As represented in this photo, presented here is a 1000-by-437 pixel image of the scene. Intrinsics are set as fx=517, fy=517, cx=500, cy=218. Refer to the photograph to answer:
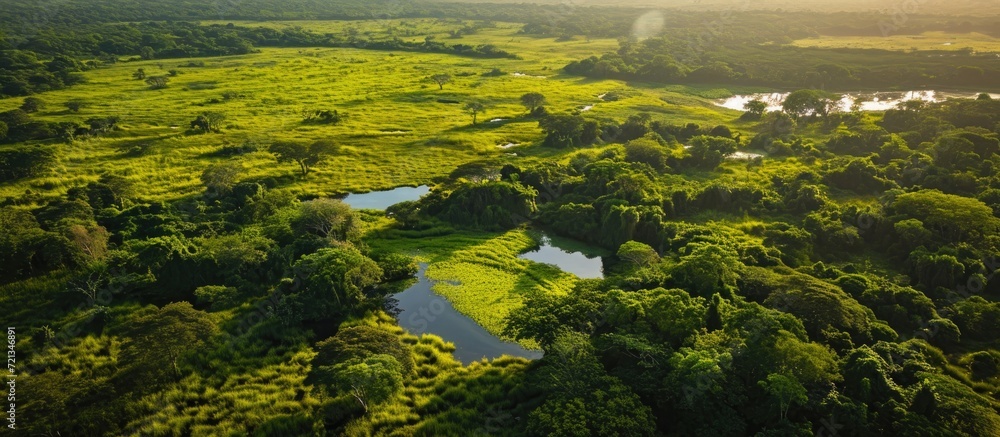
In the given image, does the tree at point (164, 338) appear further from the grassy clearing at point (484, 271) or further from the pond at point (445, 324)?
the grassy clearing at point (484, 271)

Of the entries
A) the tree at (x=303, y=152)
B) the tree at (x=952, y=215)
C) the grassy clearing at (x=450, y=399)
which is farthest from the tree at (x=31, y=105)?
the tree at (x=952, y=215)

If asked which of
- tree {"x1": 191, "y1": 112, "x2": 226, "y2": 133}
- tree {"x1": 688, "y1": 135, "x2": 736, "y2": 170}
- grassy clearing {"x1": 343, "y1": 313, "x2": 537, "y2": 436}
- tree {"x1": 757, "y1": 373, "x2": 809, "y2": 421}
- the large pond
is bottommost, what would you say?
grassy clearing {"x1": 343, "y1": 313, "x2": 537, "y2": 436}

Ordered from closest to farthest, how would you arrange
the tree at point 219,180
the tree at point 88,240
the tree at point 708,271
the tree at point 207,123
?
the tree at point 708,271, the tree at point 88,240, the tree at point 219,180, the tree at point 207,123

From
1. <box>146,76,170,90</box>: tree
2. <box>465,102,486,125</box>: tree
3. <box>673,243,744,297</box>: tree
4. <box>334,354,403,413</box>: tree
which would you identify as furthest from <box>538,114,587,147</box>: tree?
<box>146,76,170,90</box>: tree

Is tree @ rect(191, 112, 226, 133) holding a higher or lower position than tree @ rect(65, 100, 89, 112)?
lower

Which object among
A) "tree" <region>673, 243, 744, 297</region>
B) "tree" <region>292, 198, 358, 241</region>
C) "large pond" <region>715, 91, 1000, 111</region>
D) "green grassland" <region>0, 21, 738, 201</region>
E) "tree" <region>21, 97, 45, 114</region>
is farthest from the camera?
"large pond" <region>715, 91, 1000, 111</region>

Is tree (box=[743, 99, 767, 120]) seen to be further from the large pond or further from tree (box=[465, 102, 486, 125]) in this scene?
tree (box=[465, 102, 486, 125])
